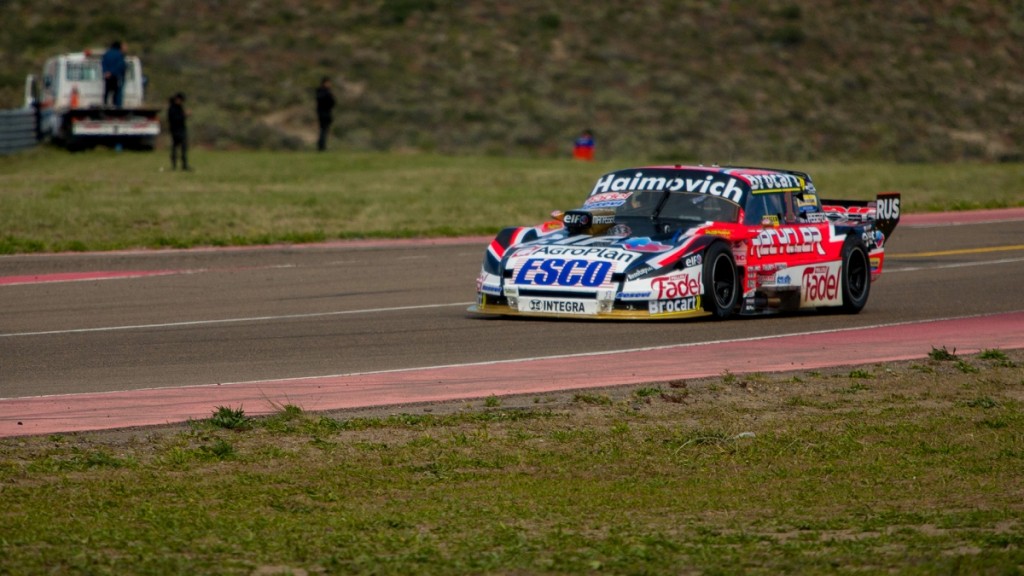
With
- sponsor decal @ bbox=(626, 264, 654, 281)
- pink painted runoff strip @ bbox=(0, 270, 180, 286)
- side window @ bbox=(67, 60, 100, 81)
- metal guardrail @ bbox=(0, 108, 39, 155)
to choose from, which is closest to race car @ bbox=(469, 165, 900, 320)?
sponsor decal @ bbox=(626, 264, 654, 281)

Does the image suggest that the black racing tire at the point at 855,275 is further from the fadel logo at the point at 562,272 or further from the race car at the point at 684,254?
the fadel logo at the point at 562,272

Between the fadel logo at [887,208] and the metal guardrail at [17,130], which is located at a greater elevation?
the metal guardrail at [17,130]

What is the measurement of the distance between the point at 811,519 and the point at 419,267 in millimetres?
14084

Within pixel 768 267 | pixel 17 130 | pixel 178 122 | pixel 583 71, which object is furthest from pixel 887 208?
pixel 583 71

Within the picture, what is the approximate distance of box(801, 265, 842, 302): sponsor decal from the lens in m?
15.6

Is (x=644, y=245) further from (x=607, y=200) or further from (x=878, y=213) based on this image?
(x=878, y=213)

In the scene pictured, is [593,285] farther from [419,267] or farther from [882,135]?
[882,135]

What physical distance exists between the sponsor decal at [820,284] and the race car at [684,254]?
0.4 inches

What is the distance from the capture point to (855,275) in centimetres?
1623

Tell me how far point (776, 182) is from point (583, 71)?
41.2 m

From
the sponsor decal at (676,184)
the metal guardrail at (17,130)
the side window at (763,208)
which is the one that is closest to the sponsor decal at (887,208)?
the side window at (763,208)

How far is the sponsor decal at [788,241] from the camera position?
15.2 m

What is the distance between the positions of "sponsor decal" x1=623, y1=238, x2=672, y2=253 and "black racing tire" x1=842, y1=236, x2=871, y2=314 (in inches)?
98.1

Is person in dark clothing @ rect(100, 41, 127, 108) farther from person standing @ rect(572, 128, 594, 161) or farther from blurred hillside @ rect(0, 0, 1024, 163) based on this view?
person standing @ rect(572, 128, 594, 161)
